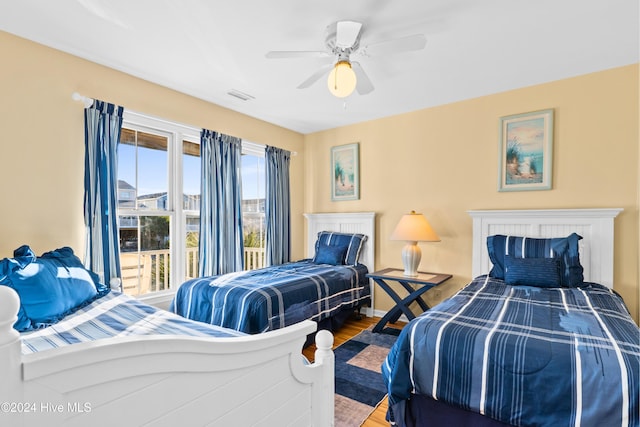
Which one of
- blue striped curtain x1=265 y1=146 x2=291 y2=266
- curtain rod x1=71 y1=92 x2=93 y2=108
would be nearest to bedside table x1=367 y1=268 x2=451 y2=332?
blue striped curtain x1=265 y1=146 x2=291 y2=266

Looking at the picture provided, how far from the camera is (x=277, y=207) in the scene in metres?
4.23

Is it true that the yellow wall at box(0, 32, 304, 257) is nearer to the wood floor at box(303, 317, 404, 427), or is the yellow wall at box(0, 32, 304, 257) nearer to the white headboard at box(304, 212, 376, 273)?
the wood floor at box(303, 317, 404, 427)

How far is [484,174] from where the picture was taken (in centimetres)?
331

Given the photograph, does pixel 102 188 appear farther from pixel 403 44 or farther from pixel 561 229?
pixel 561 229

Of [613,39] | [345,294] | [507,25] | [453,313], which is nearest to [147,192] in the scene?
[345,294]

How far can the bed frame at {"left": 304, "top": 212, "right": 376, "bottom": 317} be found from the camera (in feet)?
13.1

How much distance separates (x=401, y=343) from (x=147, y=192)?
263cm

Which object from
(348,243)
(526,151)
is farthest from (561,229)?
A: (348,243)

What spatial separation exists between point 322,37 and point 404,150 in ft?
6.31

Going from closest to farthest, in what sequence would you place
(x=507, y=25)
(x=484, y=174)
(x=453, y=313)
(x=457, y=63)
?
1. (x=453, y=313)
2. (x=507, y=25)
3. (x=457, y=63)
4. (x=484, y=174)

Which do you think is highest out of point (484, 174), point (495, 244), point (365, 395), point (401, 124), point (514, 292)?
point (401, 124)

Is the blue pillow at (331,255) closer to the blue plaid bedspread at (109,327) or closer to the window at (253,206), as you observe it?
the window at (253,206)

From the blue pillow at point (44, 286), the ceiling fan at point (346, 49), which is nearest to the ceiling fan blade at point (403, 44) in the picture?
the ceiling fan at point (346, 49)

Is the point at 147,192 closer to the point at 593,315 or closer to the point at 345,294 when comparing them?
the point at 345,294
